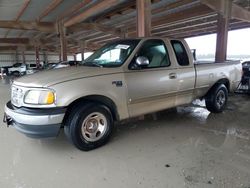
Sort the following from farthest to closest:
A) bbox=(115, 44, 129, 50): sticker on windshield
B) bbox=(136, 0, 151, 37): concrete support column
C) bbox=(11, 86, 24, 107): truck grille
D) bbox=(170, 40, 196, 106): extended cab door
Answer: bbox=(136, 0, 151, 37): concrete support column → bbox=(170, 40, 196, 106): extended cab door → bbox=(115, 44, 129, 50): sticker on windshield → bbox=(11, 86, 24, 107): truck grille

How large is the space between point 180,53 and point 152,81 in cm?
104

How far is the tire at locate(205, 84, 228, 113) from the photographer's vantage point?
4816mm

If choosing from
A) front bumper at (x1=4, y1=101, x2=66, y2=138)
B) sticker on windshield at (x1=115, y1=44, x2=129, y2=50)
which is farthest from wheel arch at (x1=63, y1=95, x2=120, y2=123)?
sticker on windshield at (x1=115, y1=44, x2=129, y2=50)

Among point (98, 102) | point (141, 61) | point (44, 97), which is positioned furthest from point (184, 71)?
point (44, 97)

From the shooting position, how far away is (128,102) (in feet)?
11.1

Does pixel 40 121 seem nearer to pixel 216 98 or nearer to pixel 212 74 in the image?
pixel 212 74

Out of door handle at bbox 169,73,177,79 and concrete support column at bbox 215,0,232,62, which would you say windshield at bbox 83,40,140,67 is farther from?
concrete support column at bbox 215,0,232,62

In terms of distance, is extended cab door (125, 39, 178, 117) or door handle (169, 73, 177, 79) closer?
extended cab door (125, 39, 178, 117)

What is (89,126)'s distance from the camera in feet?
10.4

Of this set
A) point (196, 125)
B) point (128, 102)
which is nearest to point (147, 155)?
point (128, 102)

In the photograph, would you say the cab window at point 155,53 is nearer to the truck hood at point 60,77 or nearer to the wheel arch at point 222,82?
the truck hood at point 60,77

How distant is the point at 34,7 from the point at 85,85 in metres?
8.01

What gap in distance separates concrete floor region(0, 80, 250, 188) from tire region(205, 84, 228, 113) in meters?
0.68

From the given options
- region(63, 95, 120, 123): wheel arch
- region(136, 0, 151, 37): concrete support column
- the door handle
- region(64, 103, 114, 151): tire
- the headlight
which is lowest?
region(64, 103, 114, 151): tire
